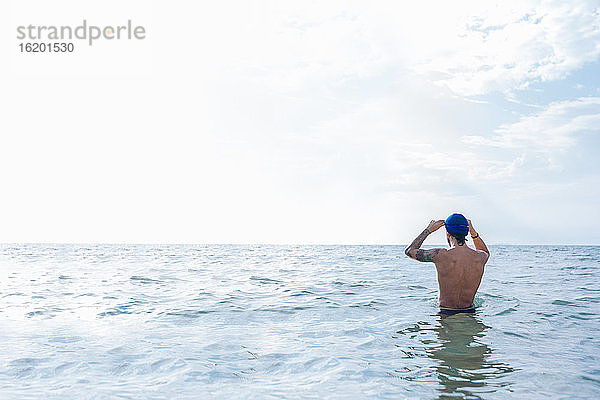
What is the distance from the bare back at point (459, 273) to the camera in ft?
25.7

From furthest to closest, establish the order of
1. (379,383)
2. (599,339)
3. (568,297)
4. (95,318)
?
(568,297) → (95,318) → (599,339) → (379,383)

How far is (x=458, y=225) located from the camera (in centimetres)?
758

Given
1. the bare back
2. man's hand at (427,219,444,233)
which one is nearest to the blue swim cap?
man's hand at (427,219,444,233)

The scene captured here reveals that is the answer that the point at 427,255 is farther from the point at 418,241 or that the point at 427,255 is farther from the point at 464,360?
the point at 464,360

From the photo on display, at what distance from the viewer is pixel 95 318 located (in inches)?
372

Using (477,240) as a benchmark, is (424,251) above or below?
below

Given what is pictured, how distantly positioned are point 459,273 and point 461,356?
1998 millimetres

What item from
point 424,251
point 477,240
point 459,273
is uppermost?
point 477,240

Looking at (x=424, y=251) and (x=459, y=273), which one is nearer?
(x=424, y=251)

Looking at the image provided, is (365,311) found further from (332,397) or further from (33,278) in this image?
(33,278)

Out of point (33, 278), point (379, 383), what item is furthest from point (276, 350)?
point (33, 278)

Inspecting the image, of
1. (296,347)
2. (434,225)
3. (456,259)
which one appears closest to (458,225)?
(434,225)

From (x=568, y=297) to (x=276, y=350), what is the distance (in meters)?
9.09

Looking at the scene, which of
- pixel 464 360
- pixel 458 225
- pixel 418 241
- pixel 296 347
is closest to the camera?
pixel 464 360
